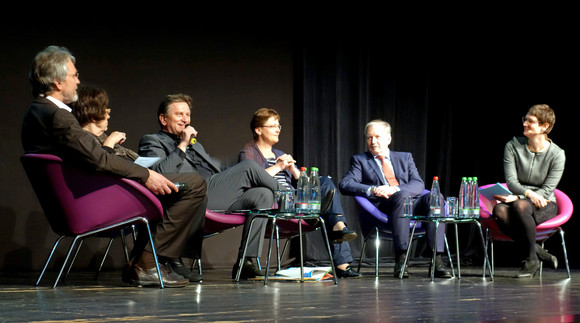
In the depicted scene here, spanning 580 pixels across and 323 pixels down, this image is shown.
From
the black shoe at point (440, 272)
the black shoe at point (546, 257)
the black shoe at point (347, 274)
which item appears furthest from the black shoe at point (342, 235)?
the black shoe at point (546, 257)

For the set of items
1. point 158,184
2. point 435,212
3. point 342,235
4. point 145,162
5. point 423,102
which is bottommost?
point 342,235

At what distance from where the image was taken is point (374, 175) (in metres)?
5.08

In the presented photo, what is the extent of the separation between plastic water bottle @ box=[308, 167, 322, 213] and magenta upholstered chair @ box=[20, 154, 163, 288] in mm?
821

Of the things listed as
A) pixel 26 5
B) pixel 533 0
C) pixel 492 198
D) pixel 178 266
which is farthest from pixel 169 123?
pixel 533 0

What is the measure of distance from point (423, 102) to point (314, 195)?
308 cm

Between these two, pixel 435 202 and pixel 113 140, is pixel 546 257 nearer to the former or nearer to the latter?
pixel 435 202

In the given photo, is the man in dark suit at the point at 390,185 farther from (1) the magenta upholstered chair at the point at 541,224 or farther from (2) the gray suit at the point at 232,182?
(2) the gray suit at the point at 232,182

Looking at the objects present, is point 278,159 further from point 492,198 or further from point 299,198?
point 492,198

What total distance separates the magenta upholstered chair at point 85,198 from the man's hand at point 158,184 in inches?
1.9

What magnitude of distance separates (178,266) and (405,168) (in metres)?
2.02

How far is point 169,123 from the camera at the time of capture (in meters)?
4.53

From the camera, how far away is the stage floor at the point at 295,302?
2.21 m

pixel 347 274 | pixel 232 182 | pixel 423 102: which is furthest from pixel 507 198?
pixel 423 102

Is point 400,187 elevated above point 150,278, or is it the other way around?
point 400,187
